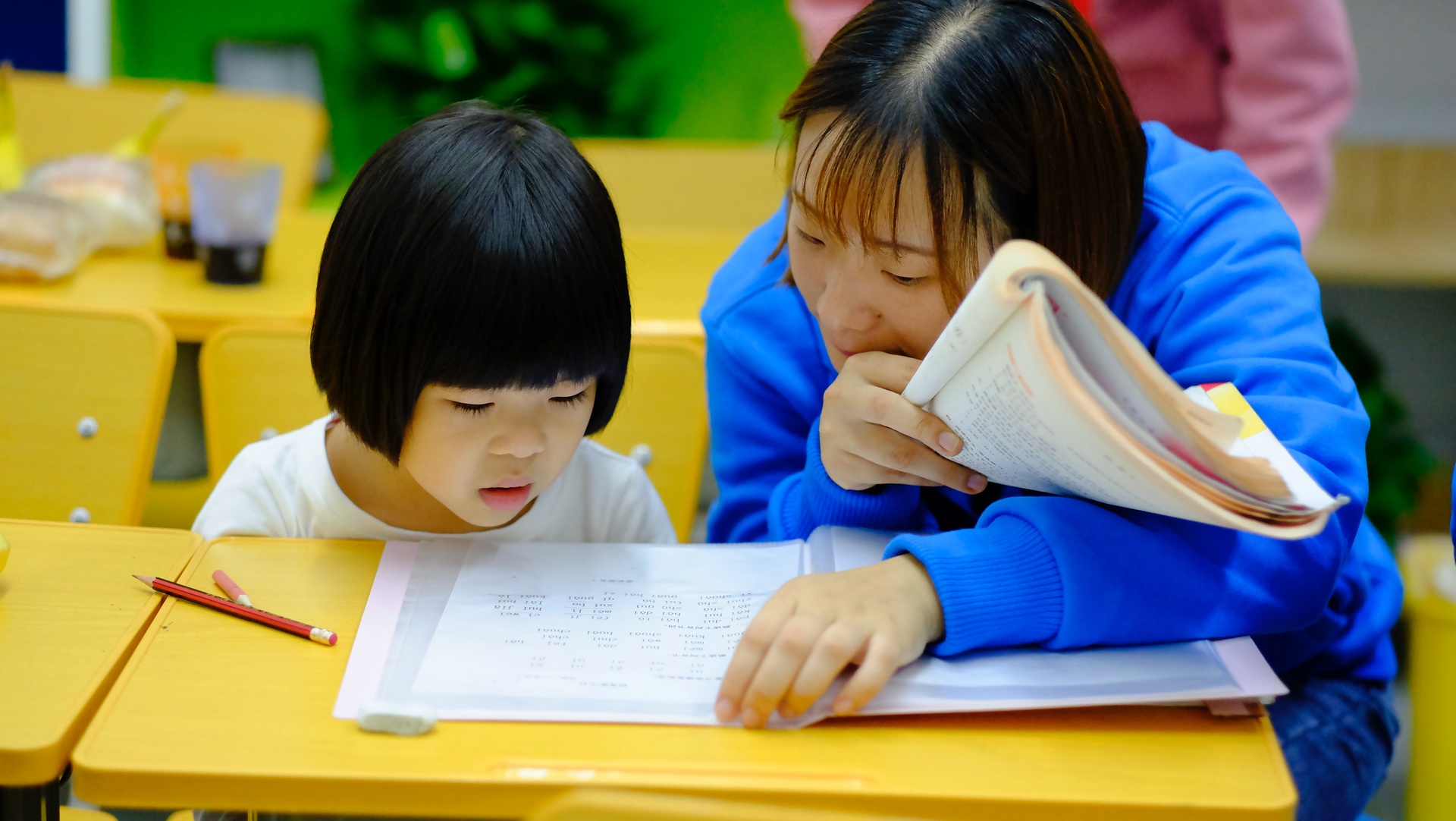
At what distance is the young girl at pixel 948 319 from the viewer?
2.54 ft

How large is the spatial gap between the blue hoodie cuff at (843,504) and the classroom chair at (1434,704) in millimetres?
706

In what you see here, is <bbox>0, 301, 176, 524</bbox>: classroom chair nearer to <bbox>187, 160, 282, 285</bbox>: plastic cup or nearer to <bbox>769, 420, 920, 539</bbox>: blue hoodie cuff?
<bbox>187, 160, 282, 285</bbox>: plastic cup

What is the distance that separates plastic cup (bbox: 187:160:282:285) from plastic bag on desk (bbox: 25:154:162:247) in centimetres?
18

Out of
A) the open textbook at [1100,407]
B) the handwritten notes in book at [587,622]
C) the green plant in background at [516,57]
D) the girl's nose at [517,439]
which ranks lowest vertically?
the green plant in background at [516,57]

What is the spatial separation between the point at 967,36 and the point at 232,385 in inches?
36.4

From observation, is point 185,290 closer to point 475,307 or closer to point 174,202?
point 174,202

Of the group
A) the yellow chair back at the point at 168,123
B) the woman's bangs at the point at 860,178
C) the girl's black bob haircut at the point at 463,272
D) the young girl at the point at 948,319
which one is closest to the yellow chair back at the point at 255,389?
the girl's black bob haircut at the point at 463,272

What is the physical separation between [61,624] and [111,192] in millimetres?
1399

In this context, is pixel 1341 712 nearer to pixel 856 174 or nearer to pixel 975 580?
pixel 975 580

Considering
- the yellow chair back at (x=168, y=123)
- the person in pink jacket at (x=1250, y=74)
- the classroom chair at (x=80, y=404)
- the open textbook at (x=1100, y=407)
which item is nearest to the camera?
the open textbook at (x=1100, y=407)

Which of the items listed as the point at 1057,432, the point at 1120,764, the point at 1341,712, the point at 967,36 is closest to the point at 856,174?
the point at 967,36

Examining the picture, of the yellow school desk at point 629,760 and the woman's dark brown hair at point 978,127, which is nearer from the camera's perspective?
the yellow school desk at point 629,760

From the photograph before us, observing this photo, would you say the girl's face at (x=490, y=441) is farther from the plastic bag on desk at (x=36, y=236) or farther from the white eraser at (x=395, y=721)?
→ the plastic bag on desk at (x=36, y=236)

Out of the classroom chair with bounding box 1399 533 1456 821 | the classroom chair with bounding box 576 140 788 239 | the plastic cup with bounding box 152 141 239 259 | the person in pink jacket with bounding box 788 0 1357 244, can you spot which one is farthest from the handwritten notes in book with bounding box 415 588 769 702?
the classroom chair with bounding box 576 140 788 239
